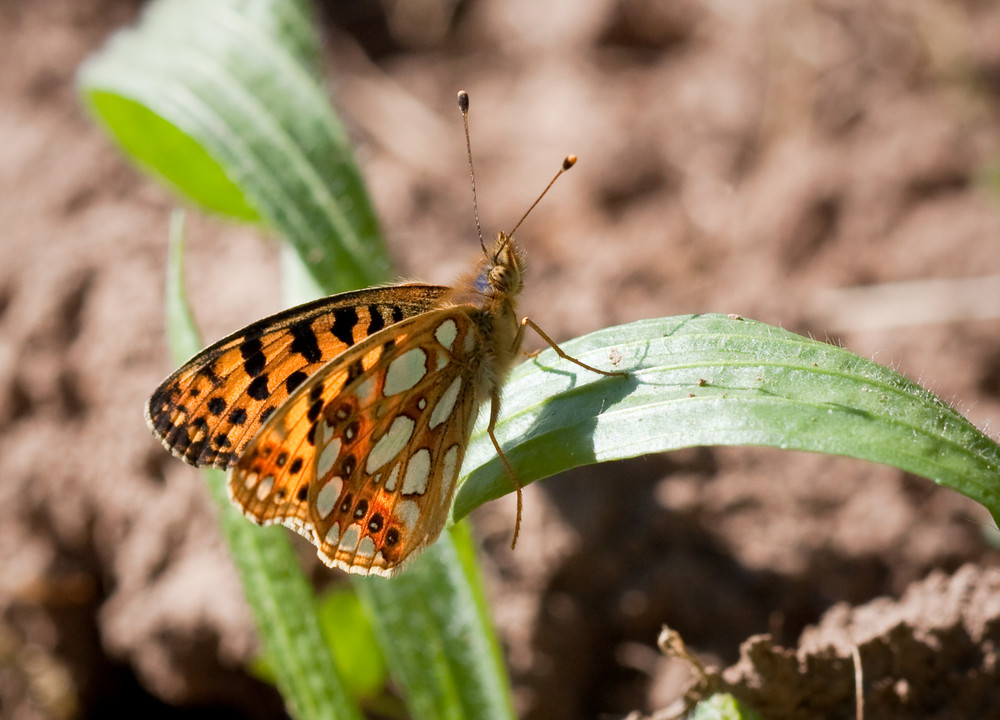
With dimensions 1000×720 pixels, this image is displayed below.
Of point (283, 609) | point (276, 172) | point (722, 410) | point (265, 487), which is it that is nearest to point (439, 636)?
point (283, 609)

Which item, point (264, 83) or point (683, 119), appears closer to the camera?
point (264, 83)

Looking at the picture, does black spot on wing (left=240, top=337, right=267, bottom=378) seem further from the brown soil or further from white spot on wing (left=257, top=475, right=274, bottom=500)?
the brown soil

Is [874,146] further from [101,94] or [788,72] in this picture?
[101,94]

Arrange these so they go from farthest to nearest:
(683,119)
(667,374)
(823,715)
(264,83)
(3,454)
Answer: (683,119), (3,454), (264,83), (823,715), (667,374)

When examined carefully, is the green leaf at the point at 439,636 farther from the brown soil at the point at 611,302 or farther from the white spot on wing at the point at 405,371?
the white spot on wing at the point at 405,371

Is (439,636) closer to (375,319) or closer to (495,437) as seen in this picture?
(495,437)

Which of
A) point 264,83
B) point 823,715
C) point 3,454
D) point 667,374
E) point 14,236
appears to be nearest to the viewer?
point 667,374

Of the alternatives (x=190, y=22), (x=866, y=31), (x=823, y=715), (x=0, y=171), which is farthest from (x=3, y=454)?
(x=866, y=31)
